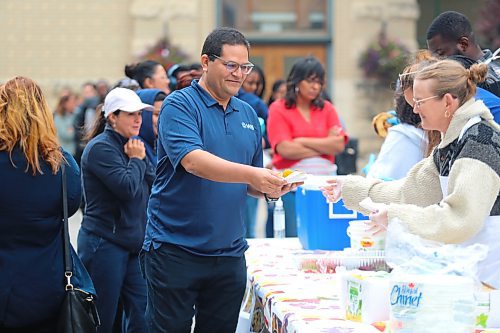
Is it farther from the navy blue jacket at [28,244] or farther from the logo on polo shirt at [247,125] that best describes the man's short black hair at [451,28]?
the navy blue jacket at [28,244]

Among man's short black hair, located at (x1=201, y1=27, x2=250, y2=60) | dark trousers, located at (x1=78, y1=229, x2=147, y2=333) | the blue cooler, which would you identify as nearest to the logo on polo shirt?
man's short black hair, located at (x1=201, y1=27, x2=250, y2=60)

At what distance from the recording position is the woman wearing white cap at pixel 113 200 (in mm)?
4840

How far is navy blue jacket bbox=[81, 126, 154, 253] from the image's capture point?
4809 millimetres

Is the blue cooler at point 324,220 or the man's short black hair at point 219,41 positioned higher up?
the man's short black hair at point 219,41

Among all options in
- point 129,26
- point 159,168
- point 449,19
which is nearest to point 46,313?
point 159,168

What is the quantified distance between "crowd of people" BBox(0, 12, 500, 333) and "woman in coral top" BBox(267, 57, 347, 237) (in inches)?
78.2

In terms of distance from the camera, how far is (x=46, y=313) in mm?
3988

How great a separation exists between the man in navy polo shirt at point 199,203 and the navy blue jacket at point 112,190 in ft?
3.08

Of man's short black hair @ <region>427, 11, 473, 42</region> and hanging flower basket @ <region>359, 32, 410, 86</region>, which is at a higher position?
man's short black hair @ <region>427, 11, 473, 42</region>

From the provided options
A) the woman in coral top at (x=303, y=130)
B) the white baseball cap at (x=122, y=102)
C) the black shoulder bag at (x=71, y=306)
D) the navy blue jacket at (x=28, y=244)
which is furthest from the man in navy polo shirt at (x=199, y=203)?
the woman in coral top at (x=303, y=130)

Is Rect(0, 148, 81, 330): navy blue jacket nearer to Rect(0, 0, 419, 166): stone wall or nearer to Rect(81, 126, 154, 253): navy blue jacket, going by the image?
Rect(81, 126, 154, 253): navy blue jacket

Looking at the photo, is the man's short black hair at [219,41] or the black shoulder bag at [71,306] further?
the black shoulder bag at [71,306]

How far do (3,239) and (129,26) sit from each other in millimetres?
13167

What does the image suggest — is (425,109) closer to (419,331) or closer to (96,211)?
(419,331)
